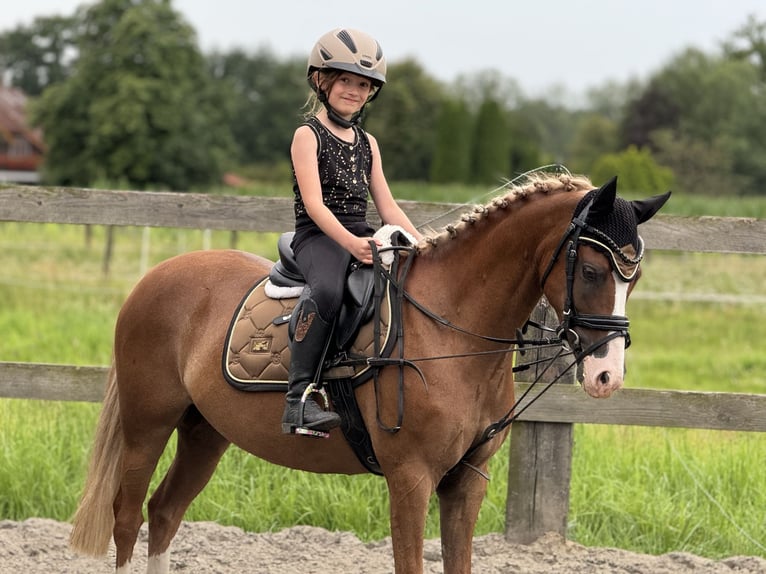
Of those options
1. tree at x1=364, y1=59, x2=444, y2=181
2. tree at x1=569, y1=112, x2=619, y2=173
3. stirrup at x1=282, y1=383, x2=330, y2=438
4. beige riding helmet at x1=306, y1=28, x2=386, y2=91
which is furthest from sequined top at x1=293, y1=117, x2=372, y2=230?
tree at x1=569, y1=112, x2=619, y2=173

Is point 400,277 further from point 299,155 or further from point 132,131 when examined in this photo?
point 132,131

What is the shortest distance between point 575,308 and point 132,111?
39073mm

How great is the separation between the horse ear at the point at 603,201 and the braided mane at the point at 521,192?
27 cm

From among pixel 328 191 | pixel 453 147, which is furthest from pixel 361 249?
pixel 453 147

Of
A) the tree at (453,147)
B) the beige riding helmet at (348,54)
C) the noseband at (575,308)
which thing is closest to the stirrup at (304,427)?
the noseband at (575,308)

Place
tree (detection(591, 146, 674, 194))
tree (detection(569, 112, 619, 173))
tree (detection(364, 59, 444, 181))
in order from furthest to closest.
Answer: tree (detection(569, 112, 619, 173)) → tree (detection(364, 59, 444, 181)) → tree (detection(591, 146, 674, 194))

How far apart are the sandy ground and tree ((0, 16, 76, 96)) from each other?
85.1 m

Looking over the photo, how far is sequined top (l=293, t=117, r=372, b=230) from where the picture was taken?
3.73 metres

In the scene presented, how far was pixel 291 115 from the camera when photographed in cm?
8312

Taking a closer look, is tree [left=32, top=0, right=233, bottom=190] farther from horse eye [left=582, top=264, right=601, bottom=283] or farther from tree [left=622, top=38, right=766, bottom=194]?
horse eye [left=582, top=264, right=601, bottom=283]

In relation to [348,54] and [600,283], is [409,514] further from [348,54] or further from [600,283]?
[348,54]

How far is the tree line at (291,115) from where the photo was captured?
4119 cm

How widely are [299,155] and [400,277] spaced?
0.59m

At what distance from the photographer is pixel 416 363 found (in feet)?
11.4
